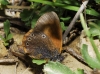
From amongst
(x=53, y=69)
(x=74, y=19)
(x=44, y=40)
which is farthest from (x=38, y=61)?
(x=74, y=19)

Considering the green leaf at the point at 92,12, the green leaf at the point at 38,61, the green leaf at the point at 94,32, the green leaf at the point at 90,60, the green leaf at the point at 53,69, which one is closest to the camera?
the green leaf at the point at 53,69

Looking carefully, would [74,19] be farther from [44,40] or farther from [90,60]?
[90,60]

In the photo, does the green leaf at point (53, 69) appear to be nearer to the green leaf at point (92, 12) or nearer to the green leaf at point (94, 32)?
the green leaf at point (94, 32)

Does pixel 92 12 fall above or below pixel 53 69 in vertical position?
above

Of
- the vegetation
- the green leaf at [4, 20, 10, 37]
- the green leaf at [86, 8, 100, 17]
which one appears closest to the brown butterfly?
the vegetation

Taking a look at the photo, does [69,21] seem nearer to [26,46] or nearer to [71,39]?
[71,39]

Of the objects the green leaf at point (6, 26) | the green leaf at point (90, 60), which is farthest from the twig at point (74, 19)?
the green leaf at point (6, 26)

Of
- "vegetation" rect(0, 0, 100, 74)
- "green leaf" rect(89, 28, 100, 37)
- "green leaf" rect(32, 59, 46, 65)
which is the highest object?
"vegetation" rect(0, 0, 100, 74)

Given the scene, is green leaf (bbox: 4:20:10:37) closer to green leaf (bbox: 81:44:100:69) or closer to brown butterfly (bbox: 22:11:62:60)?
brown butterfly (bbox: 22:11:62:60)
